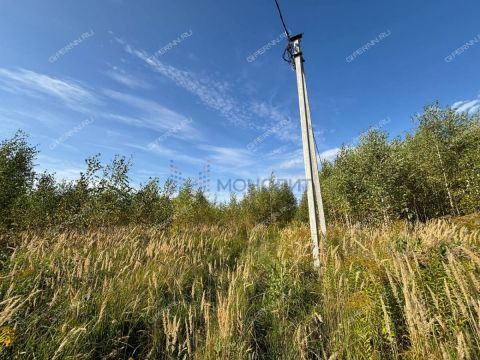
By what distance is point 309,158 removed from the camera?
6.68m

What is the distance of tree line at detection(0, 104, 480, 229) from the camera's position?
16062 millimetres

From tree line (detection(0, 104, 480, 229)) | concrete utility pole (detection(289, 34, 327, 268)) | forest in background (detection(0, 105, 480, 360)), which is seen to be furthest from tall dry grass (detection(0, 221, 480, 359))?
tree line (detection(0, 104, 480, 229))

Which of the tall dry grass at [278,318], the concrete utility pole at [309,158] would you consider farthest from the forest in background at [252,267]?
the concrete utility pole at [309,158]

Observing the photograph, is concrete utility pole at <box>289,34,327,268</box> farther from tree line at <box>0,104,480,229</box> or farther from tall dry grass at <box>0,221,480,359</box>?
tree line at <box>0,104,480,229</box>

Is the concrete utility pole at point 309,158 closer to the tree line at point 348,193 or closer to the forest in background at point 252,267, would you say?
the forest in background at point 252,267

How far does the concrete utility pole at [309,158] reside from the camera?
20.4 feet

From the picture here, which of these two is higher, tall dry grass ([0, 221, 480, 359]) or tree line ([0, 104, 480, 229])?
tree line ([0, 104, 480, 229])

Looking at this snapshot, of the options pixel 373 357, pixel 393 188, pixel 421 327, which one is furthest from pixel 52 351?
pixel 393 188

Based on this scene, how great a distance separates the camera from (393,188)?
71.1 ft

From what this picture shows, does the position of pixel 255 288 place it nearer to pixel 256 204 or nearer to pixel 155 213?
pixel 155 213

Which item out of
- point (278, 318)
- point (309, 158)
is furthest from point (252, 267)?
point (309, 158)

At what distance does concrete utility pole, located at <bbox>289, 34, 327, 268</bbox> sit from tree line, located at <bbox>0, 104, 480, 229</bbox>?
9.86 m

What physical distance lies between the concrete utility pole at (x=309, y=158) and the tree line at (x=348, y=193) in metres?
9.86

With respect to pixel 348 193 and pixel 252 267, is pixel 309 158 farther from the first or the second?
pixel 348 193
